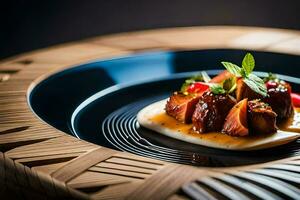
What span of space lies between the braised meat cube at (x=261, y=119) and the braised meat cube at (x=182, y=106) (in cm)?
18

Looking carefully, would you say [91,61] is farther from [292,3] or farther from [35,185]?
[292,3]

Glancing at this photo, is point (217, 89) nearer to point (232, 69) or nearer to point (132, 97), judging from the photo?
point (232, 69)

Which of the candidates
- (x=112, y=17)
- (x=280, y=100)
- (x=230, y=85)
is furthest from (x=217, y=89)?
(x=112, y=17)

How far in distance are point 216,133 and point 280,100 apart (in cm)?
24

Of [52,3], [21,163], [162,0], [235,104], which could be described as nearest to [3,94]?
[21,163]

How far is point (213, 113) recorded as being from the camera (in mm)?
1416

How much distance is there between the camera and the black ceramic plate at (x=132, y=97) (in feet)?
4.27

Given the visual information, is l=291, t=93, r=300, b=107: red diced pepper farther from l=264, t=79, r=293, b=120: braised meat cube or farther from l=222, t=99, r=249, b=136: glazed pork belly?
l=222, t=99, r=249, b=136: glazed pork belly

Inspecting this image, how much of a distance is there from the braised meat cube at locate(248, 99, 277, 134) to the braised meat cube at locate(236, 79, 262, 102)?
61 mm

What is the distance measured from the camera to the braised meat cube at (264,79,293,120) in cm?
151

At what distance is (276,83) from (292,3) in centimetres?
200

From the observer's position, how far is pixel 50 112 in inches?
61.2

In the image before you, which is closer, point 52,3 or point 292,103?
point 292,103

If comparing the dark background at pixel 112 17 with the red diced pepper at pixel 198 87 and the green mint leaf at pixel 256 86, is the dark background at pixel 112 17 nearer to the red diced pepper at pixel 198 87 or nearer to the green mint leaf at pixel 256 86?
the red diced pepper at pixel 198 87
